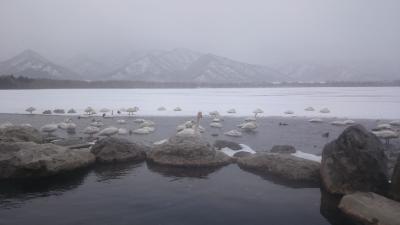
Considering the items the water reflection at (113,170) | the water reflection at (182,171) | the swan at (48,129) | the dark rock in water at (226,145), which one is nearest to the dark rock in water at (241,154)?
the dark rock in water at (226,145)

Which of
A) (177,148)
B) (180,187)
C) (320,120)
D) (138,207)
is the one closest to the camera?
(138,207)

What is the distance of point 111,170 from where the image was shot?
15805 millimetres

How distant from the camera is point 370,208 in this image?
1052 cm

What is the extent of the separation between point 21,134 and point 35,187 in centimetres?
713

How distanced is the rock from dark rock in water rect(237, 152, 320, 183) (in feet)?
8.94

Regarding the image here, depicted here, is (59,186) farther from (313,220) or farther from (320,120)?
(320,120)

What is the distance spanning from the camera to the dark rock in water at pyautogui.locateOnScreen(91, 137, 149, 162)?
17125mm

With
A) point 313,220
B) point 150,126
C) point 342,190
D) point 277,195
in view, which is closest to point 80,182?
point 277,195

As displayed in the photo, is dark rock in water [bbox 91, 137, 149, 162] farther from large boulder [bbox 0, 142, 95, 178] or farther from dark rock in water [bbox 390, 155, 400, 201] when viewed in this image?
dark rock in water [bbox 390, 155, 400, 201]

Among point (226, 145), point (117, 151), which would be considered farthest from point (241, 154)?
point (117, 151)

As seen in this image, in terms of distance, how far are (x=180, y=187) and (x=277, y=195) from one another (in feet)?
11.2

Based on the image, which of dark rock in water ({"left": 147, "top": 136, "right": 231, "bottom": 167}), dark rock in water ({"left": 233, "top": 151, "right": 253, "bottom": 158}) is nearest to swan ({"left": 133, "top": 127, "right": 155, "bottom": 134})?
dark rock in water ({"left": 147, "top": 136, "right": 231, "bottom": 167})

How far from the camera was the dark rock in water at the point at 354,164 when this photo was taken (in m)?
12.4

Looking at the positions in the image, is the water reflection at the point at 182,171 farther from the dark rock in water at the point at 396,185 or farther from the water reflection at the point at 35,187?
the dark rock in water at the point at 396,185
